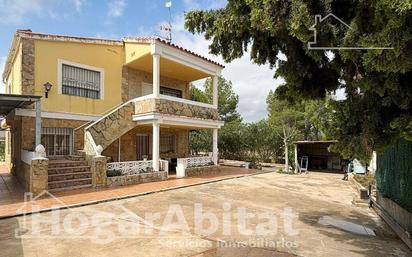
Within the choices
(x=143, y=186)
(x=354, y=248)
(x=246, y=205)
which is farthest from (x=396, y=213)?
(x=143, y=186)

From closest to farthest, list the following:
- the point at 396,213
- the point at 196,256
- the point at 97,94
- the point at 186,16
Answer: the point at 196,256, the point at 186,16, the point at 396,213, the point at 97,94

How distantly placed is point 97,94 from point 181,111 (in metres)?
4.98

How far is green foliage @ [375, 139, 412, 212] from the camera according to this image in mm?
7609

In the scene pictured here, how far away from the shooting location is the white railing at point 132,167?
1370cm

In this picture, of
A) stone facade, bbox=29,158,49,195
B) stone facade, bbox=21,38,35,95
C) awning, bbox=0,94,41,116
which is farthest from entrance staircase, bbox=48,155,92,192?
stone facade, bbox=21,38,35,95

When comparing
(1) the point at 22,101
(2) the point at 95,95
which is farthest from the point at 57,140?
(1) the point at 22,101

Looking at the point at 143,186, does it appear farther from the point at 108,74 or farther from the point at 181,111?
the point at 108,74

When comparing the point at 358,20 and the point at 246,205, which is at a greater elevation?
the point at 358,20

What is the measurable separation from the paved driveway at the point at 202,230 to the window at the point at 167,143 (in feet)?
31.3

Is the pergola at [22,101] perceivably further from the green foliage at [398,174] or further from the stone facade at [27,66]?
the green foliage at [398,174]

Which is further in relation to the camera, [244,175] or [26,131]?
[244,175]

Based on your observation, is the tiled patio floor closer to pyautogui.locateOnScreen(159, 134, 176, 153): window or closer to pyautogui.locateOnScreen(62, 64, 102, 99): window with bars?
pyautogui.locateOnScreen(62, 64, 102, 99): window with bars

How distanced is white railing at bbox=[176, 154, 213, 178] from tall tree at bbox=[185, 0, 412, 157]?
1070cm

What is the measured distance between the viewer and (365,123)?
4766 mm
